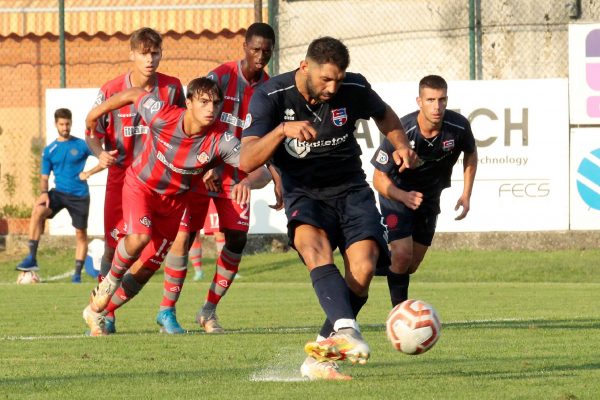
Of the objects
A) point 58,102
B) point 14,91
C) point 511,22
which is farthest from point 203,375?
point 14,91

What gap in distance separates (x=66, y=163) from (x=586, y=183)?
7180 mm

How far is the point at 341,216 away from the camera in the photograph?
742 cm

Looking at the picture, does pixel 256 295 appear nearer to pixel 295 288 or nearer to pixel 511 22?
pixel 295 288

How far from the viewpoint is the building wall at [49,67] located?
2227 centimetres

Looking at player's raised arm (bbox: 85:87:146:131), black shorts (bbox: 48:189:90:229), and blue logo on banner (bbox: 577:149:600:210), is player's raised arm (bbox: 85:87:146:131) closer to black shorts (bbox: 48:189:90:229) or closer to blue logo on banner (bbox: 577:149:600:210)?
black shorts (bbox: 48:189:90:229)

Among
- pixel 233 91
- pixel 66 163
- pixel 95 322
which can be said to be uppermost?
pixel 233 91

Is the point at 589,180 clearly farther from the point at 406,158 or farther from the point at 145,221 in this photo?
the point at 406,158

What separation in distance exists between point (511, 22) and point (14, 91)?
8.84m

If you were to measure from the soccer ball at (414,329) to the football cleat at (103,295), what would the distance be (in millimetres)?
3133

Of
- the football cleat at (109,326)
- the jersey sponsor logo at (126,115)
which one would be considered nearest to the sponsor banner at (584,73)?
the jersey sponsor logo at (126,115)

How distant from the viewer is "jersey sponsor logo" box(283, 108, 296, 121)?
7.23 m

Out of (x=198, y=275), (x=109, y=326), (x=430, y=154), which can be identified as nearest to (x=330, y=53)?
(x=430, y=154)

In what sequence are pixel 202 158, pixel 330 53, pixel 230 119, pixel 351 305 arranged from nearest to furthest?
pixel 330 53
pixel 351 305
pixel 202 158
pixel 230 119

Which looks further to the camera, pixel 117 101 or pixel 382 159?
pixel 382 159
